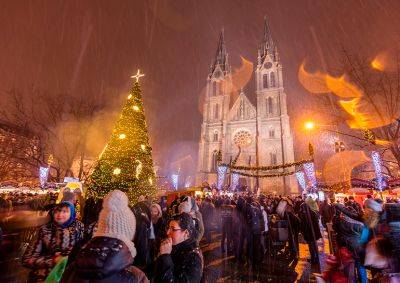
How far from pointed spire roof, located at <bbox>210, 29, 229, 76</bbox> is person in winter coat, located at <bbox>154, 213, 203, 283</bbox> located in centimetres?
4855

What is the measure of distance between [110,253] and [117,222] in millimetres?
209

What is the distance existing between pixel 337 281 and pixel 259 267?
3775 millimetres

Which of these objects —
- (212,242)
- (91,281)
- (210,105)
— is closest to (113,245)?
(91,281)

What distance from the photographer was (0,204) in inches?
348

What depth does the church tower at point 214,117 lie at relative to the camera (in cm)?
3988

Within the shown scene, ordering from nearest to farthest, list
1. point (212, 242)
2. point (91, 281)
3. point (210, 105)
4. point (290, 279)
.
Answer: point (91, 281)
point (290, 279)
point (212, 242)
point (210, 105)

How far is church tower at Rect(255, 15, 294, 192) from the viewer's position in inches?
1432

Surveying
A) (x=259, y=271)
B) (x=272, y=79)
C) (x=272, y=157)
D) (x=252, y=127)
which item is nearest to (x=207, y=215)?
(x=259, y=271)

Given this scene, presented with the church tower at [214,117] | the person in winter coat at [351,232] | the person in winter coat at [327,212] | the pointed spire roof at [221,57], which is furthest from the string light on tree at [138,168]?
the pointed spire roof at [221,57]

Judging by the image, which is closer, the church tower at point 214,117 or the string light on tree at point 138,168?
the string light on tree at point 138,168

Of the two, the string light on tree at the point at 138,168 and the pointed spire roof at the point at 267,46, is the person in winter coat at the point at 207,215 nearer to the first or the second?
the string light on tree at the point at 138,168

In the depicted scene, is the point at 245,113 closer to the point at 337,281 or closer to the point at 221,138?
the point at 221,138

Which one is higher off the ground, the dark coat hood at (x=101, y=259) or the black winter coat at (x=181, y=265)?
the dark coat hood at (x=101, y=259)

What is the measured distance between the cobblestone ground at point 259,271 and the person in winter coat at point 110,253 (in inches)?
186
